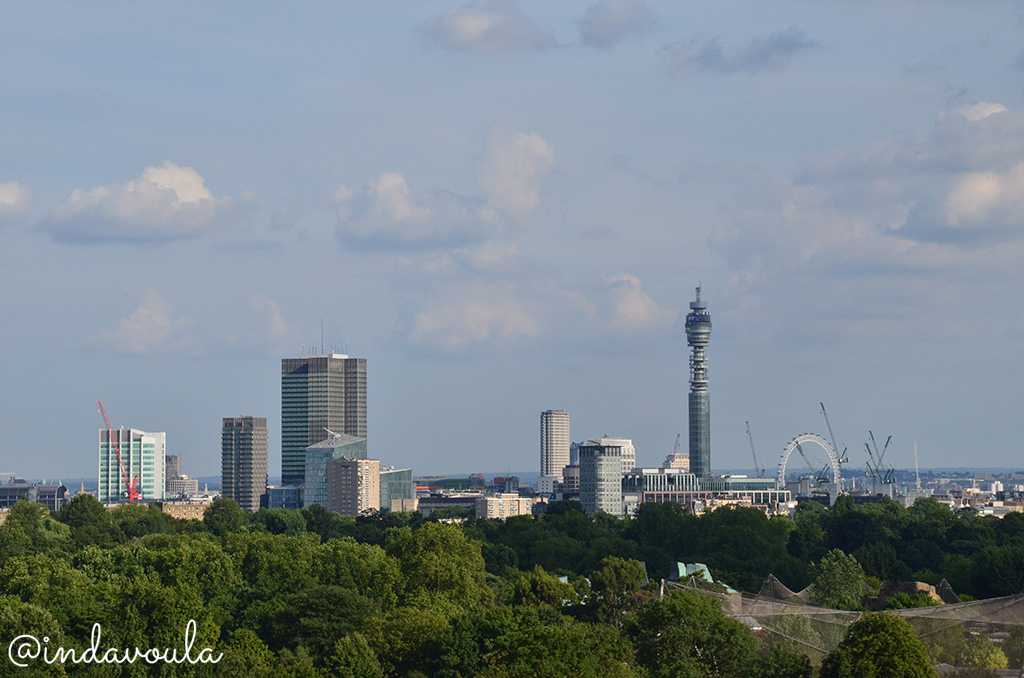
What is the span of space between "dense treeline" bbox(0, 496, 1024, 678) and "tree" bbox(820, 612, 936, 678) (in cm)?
43

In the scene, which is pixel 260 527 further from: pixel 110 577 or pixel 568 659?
pixel 568 659

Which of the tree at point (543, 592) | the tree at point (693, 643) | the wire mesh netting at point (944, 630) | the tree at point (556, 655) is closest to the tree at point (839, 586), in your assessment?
the tree at point (543, 592)

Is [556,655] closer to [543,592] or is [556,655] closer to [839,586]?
Answer: [543,592]

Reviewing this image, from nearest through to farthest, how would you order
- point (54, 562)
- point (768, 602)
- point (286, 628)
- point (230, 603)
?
point (768, 602) < point (286, 628) < point (230, 603) < point (54, 562)

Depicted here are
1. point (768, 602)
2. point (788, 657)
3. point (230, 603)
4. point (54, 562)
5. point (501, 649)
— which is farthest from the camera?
point (54, 562)

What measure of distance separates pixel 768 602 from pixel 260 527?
387 ft

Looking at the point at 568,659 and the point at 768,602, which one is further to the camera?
the point at 768,602

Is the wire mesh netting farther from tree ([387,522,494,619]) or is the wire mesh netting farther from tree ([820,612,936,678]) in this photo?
tree ([387,522,494,619])

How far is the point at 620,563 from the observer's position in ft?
370

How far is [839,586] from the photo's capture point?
106m

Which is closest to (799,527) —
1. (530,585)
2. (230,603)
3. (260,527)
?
(260,527)

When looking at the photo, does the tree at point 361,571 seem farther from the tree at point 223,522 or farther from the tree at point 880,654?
the tree at point 223,522

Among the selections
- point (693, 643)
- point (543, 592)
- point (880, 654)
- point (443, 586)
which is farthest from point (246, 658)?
point (543, 592)

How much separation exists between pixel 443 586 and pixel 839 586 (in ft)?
92.8
